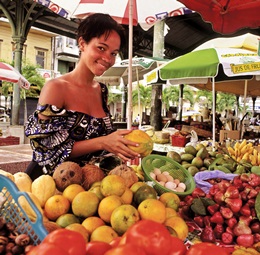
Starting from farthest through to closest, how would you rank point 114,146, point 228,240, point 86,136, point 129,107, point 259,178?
point 129,107, point 259,178, point 86,136, point 228,240, point 114,146

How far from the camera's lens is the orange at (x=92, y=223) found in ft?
4.77

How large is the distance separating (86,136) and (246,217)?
112 centimetres

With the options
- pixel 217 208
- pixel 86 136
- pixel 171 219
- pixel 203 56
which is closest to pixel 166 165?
pixel 217 208

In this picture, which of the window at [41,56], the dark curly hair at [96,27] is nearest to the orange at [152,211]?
the dark curly hair at [96,27]

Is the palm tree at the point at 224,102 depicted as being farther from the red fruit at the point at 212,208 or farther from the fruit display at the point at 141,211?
the red fruit at the point at 212,208

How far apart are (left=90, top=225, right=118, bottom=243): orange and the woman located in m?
0.55

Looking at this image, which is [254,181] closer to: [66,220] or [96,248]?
[66,220]

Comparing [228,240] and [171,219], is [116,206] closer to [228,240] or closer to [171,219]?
[171,219]

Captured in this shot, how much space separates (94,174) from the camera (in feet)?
6.09

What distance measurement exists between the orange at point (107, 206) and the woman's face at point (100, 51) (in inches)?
32.5

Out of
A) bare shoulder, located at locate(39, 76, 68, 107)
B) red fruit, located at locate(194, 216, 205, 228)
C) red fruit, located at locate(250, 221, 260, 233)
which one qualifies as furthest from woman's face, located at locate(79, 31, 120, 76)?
red fruit, located at locate(250, 221, 260, 233)

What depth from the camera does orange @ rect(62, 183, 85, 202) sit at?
64.4 inches

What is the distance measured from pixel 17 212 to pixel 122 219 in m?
0.45

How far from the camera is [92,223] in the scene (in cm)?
148
